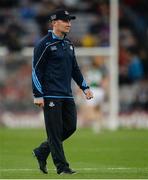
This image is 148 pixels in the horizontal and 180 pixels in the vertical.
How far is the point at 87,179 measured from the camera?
1434 cm

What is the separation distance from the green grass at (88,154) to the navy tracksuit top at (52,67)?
1337 mm

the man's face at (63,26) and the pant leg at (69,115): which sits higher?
the man's face at (63,26)

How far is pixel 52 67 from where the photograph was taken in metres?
15.1

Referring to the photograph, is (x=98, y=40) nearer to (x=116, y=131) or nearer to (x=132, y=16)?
(x=132, y=16)

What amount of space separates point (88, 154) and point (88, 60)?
12.7m

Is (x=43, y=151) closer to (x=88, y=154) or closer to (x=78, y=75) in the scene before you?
(x=78, y=75)

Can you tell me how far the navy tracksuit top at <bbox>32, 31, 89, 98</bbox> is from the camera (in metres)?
15.0

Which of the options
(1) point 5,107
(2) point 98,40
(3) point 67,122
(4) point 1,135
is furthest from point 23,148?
(2) point 98,40

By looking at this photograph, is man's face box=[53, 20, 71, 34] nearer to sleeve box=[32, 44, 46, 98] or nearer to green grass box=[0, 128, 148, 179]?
sleeve box=[32, 44, 46, 98]

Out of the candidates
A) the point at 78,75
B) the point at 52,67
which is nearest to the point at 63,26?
the point at 52,67

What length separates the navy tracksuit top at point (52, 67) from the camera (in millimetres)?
15023

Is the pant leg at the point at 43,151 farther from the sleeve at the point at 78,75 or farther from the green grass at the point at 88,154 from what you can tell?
the sleeve at the point at 78,75

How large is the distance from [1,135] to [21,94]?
6043 millimetres

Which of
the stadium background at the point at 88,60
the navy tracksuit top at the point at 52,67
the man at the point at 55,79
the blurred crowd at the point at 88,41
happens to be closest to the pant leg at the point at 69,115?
the man at the point at 55,79
